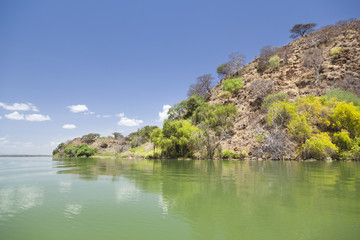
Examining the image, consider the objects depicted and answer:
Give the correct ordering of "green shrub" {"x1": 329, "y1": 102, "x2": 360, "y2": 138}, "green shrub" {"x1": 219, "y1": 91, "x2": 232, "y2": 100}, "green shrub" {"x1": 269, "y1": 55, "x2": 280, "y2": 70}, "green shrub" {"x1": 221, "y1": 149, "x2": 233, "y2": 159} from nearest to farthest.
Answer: "green shrub" {"x1": 329, "y1": 102, "x2": 360, "y2": 138} → "green shrub" {"x1": 221, "y1": 149, "x2": 233, "y2": 159} → "green shrub" {"x1": 269, "y1": 55, "x2": 280, "y2": 70} → "green shrub" {"x1": 219, "y1": 91, "x2": 232, "y2": 100}

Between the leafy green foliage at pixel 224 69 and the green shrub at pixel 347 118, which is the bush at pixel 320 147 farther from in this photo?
the leafy green foliage at pixel 224 69

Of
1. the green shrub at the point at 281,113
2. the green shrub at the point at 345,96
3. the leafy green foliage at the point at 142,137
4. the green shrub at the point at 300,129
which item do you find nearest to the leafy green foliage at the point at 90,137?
the leafy green foliage at the point at 142,137

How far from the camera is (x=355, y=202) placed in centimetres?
666

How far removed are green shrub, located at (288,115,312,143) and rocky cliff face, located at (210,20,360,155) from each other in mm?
7558

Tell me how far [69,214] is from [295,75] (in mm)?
60414

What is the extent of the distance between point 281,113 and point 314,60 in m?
26.0

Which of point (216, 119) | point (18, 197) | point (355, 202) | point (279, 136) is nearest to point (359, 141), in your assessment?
point (279, 136)

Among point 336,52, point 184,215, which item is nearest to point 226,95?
point 336,52

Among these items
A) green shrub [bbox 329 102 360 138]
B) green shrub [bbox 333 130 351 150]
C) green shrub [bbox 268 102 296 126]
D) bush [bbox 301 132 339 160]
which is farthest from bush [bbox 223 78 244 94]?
green shrub [bbox 333 130 351 150]

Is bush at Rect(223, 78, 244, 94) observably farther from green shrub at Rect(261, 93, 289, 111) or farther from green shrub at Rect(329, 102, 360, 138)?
green shrub at Rect(329, 102, 360, 138)

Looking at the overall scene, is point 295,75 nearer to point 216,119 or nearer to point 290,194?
Result: point 216,119

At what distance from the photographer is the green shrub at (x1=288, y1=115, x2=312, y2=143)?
30844 mm

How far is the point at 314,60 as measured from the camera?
165 ft

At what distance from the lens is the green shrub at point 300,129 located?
3084 centimetres
